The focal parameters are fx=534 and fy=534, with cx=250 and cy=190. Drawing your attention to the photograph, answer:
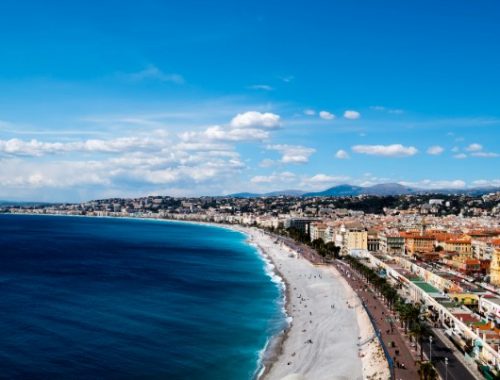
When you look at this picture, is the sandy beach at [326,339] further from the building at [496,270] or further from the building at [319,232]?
the building at [319,232]

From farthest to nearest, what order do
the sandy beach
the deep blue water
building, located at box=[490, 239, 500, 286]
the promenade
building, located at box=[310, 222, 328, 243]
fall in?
building, located at box=[310, 222, 328, 243]
building, located at box=[490, 239, 500, 286]
the deep blue water
the sandy beach
the promenade

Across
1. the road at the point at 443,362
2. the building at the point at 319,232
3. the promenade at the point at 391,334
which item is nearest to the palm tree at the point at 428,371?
the promenade at the point at 391,334

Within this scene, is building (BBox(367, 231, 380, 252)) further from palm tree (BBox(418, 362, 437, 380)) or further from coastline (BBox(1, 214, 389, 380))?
palm tree (BBox(418, 362, 437, 380))

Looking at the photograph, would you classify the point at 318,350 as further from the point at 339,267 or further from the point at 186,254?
the point at 186,254

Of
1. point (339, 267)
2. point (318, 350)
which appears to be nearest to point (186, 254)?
point (339, 267)

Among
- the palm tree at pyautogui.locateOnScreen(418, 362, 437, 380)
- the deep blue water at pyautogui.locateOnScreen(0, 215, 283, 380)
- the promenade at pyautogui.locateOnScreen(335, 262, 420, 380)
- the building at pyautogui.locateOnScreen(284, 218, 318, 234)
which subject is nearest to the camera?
the palm tree at pyautogui.locateOnScreen(418, 362, 437, 380)

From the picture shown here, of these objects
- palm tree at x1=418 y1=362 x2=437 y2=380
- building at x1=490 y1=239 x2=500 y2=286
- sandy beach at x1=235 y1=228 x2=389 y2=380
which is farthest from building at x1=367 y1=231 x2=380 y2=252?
palm tree at x1=418 y1=362 x2=437 y2=380

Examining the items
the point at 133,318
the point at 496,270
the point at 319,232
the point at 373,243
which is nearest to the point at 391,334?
the point at 133,318

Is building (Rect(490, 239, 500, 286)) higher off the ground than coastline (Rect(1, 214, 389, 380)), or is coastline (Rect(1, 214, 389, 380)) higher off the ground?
building (Rect(490, 239, 500, 286))
